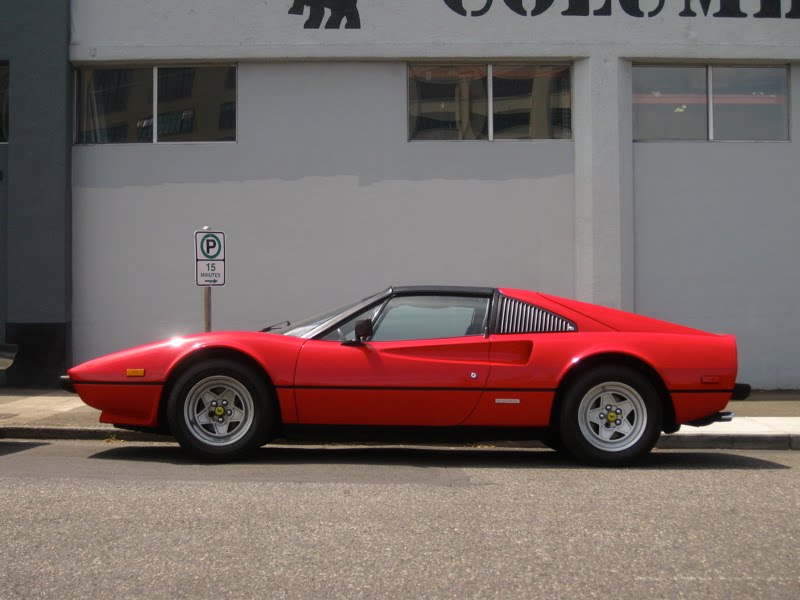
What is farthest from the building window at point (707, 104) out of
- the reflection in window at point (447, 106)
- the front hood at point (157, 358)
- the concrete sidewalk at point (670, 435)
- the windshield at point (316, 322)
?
the front hood at point (157, 358)

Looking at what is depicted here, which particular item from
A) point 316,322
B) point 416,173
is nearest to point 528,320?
point 316,322

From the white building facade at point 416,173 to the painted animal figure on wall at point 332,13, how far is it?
0.09 ft

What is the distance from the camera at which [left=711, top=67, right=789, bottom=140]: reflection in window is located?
12688 millimetres

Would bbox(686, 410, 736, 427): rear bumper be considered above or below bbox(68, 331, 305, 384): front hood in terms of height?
below

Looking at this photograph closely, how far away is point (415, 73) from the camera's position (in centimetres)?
1259

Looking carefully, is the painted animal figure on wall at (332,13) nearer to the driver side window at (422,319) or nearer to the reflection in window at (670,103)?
→ the reflection in window at (670,103)

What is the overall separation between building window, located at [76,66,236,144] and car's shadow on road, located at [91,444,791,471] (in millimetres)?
5773

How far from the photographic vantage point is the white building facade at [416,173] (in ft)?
40.6

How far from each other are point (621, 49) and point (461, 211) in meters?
2.97

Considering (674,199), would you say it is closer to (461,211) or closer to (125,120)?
(461,211)

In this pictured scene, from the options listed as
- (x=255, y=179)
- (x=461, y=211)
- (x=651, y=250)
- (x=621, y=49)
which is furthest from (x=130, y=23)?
(x=651, y=250)

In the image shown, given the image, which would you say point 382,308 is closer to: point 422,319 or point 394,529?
point 422,319

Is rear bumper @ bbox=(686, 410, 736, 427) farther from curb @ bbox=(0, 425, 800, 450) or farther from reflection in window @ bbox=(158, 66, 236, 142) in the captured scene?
reflection in window @ bbox=(158, 66, 236, 142)

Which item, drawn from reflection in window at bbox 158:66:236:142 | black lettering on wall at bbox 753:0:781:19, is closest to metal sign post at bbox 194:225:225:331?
reflection in window at bbox 158:66:236:142
